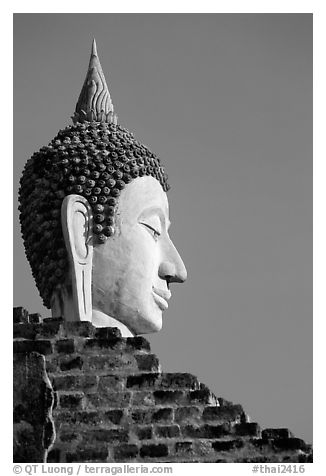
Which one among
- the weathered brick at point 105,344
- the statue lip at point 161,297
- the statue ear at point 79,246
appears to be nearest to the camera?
the weathered brick at point 105,344

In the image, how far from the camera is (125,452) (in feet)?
93.6

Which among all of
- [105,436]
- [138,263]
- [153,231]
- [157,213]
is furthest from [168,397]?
[157,213]

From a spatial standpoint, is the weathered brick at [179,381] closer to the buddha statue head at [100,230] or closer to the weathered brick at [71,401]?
the weathered brick at [71,401]

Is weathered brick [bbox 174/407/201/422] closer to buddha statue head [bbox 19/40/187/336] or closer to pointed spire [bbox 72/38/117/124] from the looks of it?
buddha statue head [bbox 19/40/187/336]

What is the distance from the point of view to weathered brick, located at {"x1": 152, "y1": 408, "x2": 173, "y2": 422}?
94.8 ft

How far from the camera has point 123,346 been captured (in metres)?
29.6

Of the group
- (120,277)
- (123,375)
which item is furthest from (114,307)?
(123,375)

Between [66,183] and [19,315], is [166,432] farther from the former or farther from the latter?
[66,183]

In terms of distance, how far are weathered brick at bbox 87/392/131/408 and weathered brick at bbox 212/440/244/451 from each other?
1.15 m

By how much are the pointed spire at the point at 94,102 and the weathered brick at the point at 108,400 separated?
5.41 meters

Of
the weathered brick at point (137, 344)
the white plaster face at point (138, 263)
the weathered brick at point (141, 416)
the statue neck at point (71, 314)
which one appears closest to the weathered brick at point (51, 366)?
the weathered brick at point (137, 344)

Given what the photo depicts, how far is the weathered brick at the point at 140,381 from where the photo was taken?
2919 cm

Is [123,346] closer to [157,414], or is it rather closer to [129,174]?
[157,414]

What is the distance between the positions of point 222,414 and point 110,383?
1.36 metres
